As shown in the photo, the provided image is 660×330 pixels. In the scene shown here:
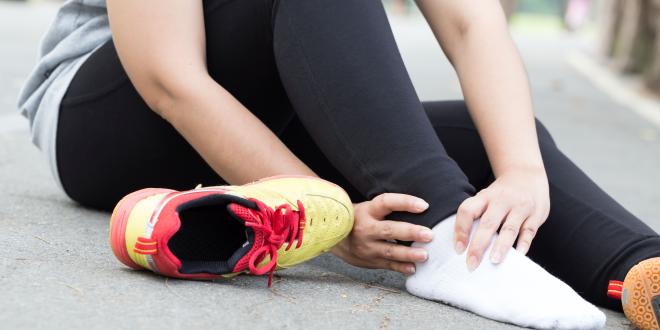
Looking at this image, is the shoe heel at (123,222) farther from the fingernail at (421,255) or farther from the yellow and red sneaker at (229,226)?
the fingernail at (421,255)

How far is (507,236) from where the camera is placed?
1.57 meters

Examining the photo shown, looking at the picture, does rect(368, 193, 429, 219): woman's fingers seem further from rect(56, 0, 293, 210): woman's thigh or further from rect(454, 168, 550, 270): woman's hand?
rect(56, 0, 293, 210): woman's thigh

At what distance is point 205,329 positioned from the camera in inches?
53.2

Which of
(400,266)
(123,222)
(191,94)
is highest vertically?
(191,94)

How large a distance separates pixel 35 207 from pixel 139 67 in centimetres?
59

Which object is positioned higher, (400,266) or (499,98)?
(499,98)

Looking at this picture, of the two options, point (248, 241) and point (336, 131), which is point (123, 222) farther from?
point (336, 131)

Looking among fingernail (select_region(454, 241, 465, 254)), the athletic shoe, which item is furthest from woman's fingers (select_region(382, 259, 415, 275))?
the athletic shoe

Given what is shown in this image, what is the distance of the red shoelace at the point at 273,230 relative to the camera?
1.55 meters

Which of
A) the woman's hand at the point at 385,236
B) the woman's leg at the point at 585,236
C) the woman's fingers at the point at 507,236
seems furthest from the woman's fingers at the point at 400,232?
the woman's leg at the point at 585,236

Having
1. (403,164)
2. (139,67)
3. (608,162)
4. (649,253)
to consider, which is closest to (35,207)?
(139,67)

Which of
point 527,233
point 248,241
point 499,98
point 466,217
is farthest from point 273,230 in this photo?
point 499,98

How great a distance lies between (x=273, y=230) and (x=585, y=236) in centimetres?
55

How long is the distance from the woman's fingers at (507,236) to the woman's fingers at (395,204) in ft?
0.40
